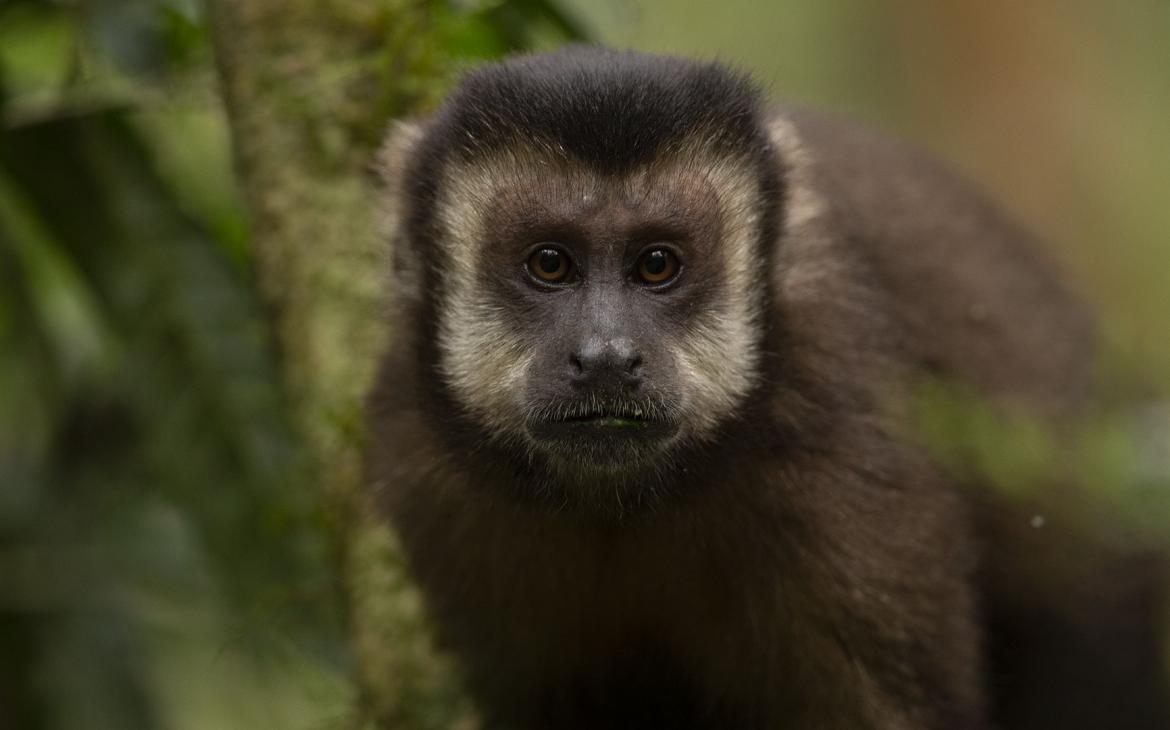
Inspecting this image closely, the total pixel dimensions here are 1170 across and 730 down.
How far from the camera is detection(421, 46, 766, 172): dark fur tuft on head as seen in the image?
15.2 ft

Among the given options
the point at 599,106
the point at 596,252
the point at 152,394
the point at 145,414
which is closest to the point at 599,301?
the point at 596,252

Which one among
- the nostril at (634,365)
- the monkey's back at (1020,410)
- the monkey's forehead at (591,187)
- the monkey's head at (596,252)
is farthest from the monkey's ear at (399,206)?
the monkey's back at (1020,410)

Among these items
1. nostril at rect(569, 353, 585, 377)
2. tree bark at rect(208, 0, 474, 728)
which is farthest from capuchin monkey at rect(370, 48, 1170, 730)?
tree bark at rect(208, 0, 474, 728)

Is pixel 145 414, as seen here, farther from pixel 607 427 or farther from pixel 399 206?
pixel 607 427

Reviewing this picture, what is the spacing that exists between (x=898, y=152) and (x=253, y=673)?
3.72 m

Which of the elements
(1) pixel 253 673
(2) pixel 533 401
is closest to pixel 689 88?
(2) pixel 533 401

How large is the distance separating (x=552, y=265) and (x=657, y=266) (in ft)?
1.11

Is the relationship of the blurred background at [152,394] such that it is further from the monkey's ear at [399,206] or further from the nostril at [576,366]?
the nostril at [576,366]

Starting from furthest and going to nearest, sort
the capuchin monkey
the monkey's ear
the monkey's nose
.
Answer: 1. the monkey's ear
2. the capuchin monkey
3. the monkey's nose

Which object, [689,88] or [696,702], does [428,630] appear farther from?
[689,88]

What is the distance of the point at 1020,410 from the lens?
585cm

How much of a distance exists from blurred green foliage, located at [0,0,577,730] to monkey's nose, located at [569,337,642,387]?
175 cm

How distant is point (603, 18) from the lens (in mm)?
5855

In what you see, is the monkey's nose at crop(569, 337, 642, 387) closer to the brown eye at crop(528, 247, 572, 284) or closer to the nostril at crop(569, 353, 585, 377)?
the nostril at crop(569, 353, 585, 377)
